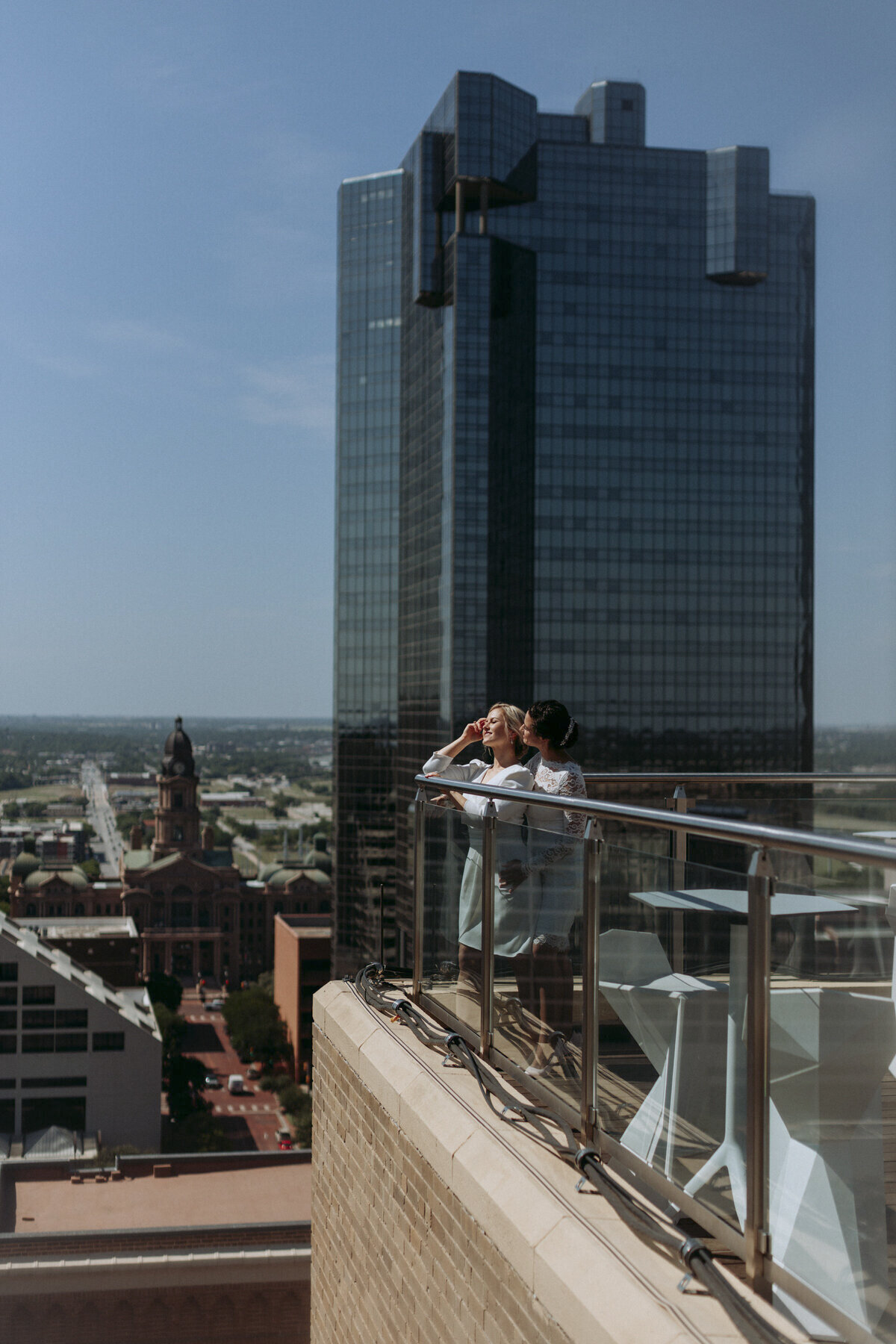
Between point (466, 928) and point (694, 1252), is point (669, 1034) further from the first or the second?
point (466, 928)

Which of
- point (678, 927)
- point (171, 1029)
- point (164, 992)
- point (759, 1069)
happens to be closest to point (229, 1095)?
point (171, 1029)

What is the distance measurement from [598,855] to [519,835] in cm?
70

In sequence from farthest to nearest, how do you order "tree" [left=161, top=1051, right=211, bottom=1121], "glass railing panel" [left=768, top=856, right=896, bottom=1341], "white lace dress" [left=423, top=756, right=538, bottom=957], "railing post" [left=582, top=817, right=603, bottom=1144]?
"tree" [left=161, top=1051, right=211, bottom=1121] < "white lace dress" [left=423, top=756, right=538, bottom=957] < "railing post" [left=582, top=817, right=603, bottom=1144] < "glass railing panel" [left=768, top=856, right=896, bottom=1341]

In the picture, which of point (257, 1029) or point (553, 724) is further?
point (257, 1029)

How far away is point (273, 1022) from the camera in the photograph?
252 ft

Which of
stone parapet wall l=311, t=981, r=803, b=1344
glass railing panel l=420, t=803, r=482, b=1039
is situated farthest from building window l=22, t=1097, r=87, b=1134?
glass railing panel l=420, t=803, r=482, b=1039

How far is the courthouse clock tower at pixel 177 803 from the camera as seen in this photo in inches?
4436

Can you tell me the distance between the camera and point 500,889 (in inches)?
179

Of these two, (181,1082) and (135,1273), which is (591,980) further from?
(181,1082)

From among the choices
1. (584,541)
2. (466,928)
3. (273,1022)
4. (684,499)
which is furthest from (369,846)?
(466,928)

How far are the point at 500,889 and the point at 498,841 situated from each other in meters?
0.20

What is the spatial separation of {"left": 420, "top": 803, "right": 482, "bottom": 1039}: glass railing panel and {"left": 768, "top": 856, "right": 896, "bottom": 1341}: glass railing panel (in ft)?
6.93

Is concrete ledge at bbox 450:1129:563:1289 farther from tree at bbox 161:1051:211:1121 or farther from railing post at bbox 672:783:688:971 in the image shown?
tree at bbox 161:1051:211:1121

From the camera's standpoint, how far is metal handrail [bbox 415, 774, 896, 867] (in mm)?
2469
